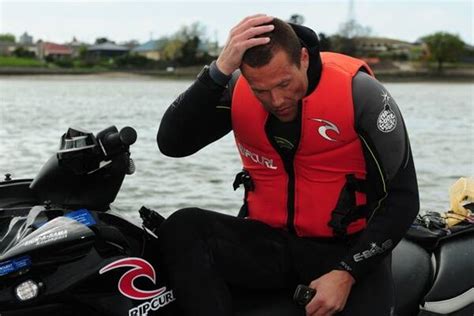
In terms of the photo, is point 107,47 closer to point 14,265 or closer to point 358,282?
point 358,282

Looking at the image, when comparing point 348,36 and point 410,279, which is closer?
point 410,279

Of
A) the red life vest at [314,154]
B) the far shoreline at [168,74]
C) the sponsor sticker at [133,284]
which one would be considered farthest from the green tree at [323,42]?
the far shoreline at [168,74]

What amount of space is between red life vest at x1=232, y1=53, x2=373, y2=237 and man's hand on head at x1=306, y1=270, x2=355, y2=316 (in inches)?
9.8

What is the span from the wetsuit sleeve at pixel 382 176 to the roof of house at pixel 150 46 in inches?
4609

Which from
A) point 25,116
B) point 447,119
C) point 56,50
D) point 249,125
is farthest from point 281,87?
point 56,50

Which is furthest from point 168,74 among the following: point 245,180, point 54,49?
point 245,180

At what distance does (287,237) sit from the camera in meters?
3.12

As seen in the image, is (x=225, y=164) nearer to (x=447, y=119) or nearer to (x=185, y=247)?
(x=185, y=247)

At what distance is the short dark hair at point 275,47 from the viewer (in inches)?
111

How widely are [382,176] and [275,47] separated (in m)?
0.68

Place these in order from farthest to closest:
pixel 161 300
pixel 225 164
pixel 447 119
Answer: pixel 447 119
pixel 225 164
pixel 161 300

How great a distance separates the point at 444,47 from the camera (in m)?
100

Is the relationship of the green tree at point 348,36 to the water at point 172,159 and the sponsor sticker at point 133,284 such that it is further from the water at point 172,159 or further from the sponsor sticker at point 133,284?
the sponsor sticker at point 133,284

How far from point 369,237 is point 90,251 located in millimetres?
1103
